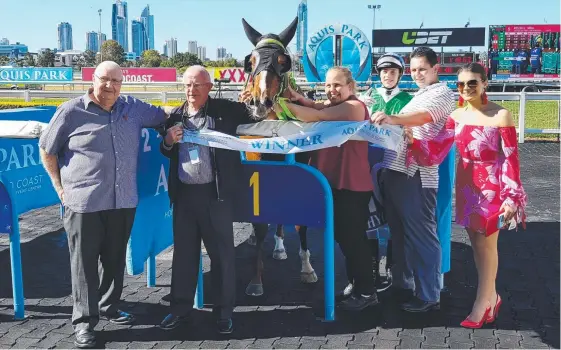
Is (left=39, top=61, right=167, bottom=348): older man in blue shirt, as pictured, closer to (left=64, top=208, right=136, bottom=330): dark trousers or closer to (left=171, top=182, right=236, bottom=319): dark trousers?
(left=64, top=208, right=136, bottom=330): dark trousers

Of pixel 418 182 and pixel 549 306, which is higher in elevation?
pixel 418 182

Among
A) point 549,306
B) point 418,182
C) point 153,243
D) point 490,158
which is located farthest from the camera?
point 153,243

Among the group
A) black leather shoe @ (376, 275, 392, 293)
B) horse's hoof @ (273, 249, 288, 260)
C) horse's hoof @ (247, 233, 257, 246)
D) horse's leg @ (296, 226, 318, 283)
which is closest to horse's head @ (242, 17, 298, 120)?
horse's leg @ (296, 226, 318, 283)

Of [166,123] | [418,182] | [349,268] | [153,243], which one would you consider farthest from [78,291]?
[418,182]

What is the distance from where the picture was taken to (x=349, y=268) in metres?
4.54

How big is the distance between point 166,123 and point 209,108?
→ 350 mm

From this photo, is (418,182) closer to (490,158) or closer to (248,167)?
(490,158)

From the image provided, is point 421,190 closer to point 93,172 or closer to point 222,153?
point 222,153

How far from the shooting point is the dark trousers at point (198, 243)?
4078 millimetres

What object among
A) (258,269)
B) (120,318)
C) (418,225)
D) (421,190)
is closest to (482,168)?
(421,190)

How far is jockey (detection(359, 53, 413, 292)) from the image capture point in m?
4.52

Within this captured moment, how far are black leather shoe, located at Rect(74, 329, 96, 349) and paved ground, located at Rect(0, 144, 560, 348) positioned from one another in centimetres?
10

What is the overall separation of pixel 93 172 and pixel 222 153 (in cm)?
88

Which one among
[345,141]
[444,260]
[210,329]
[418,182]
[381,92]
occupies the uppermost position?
[381,92]
